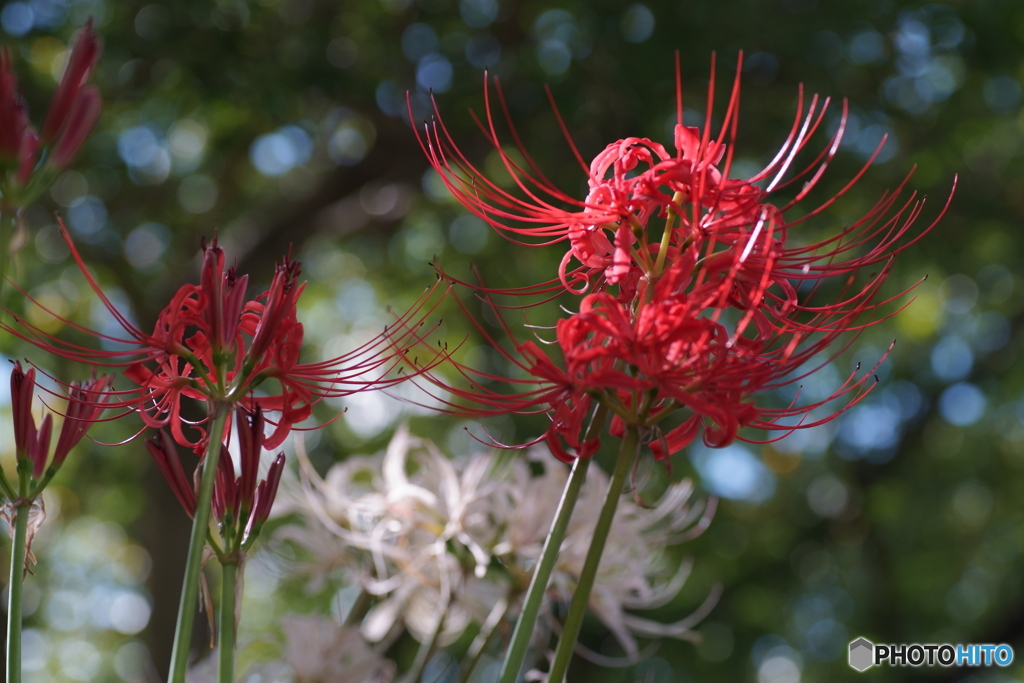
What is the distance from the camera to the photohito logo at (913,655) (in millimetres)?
1336

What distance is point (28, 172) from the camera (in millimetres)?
473

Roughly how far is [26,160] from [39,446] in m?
0.25

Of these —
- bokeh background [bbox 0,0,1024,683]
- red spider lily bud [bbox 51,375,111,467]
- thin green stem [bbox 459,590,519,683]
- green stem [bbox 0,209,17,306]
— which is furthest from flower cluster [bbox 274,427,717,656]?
green stem [bbox 0,209,17,306]

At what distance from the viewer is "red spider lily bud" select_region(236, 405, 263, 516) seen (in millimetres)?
584

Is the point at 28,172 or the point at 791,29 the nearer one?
the point at 28,172

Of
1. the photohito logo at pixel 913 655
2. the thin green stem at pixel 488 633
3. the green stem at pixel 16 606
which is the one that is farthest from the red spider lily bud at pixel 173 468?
the photohito logo at pixel 913 655

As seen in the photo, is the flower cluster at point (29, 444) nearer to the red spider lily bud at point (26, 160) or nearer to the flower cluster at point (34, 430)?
the flower cluster at point (34, 430)

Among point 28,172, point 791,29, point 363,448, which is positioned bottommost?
point 28,172

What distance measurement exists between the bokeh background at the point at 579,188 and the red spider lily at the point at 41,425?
0.76m

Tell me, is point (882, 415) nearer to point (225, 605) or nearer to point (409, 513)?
point (409, 513)

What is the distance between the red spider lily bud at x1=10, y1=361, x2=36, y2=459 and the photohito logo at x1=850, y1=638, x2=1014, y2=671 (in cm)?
117

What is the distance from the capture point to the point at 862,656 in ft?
4.41

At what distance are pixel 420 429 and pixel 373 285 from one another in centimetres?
122

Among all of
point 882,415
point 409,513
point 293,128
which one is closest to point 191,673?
point 409,513
